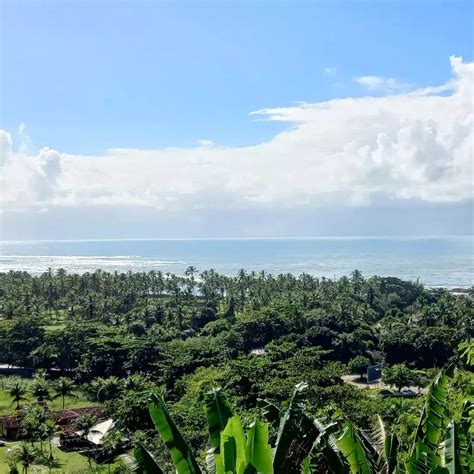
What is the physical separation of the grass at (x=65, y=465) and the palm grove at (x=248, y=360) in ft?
5.02

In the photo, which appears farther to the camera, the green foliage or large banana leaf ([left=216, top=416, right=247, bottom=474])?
the green foliage

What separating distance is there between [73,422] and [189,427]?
9.20 meters

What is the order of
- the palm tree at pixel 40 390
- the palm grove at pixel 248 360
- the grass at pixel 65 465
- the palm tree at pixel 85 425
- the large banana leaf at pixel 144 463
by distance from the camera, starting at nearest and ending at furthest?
the large banana leaf at pixel 144 463 → the palm grove at pixel 248 360 → the grass at pixel 65 465 → the palm tree at pixel 85 425 → the palm tree at pixel 40 390

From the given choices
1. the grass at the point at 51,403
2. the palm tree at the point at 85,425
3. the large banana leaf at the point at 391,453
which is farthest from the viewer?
the grass at the point at 51,403

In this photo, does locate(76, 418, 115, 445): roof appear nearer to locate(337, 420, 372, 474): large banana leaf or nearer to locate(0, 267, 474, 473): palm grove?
locate(0, 267, 474, 473): palm grove

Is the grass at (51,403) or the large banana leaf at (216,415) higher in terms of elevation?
the large banana leaf at (216,415)

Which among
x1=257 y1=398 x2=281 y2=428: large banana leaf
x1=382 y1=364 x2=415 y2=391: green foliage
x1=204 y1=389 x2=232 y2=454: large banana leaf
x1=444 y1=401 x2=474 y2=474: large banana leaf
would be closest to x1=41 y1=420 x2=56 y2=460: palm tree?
x1=382 y1=364 x2=415 y2=391: green foliage

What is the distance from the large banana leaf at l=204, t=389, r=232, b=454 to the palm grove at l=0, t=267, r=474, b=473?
0.02 metres

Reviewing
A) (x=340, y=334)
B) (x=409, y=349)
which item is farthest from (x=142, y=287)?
(x=409, y=349)

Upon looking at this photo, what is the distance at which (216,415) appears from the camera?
5.79m

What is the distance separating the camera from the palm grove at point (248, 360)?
6.06m

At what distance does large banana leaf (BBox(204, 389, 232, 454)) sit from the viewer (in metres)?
5.74

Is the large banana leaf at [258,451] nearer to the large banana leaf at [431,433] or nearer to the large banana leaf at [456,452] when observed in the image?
the large banana leaf at [431,433]

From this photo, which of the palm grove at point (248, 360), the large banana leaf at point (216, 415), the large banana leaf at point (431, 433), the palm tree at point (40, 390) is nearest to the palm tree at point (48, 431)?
the palm grove at point (248, 360)
